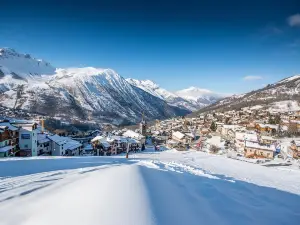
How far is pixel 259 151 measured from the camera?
45.2m

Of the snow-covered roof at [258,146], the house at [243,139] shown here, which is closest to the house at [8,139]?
the snow-covered roof at [258,146]

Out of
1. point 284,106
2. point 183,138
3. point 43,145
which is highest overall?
point 284,106

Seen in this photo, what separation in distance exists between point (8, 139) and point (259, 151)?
46.1m

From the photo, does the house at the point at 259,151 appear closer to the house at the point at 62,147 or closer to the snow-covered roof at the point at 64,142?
the house at the point at 62,147

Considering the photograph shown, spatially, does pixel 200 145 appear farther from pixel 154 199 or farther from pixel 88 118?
pixel 88 118

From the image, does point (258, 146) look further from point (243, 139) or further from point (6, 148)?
point (6, 148)

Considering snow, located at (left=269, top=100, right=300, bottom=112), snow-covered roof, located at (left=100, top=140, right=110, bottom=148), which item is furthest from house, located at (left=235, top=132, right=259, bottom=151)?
snow, located at (left=269, top=100, right=300, bottom=112)

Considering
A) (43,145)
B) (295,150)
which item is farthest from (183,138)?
(43,145)

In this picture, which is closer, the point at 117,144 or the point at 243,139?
the point at 117,144

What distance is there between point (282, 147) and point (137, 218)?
177 ft

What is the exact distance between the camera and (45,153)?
130ft

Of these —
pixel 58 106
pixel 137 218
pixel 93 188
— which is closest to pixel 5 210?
pixel 93 188

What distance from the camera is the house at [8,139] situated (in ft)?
103

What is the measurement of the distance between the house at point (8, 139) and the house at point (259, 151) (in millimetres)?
43511
